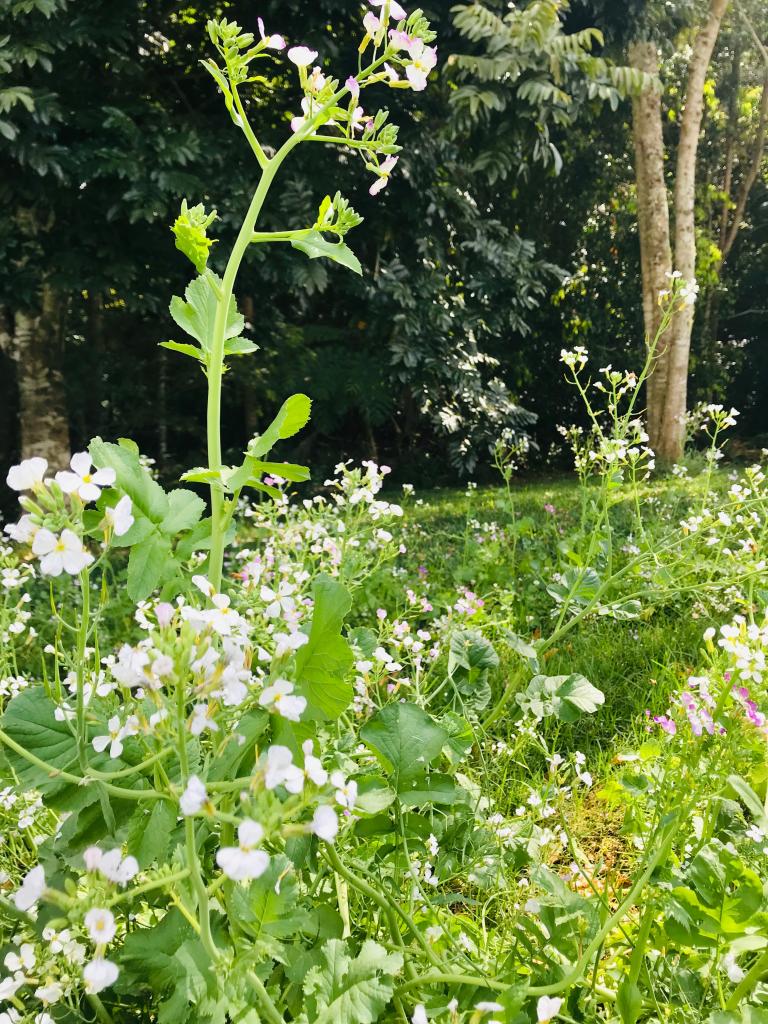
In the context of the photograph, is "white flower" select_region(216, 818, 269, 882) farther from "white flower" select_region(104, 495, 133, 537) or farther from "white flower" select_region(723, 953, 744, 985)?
"white flower" select_region(723, 953, 744, 985)

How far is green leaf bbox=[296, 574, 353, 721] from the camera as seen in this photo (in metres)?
0.86

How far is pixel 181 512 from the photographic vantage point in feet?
3.18

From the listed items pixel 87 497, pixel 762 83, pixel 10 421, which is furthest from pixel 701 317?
pixel 87 497

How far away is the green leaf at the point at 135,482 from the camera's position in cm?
89

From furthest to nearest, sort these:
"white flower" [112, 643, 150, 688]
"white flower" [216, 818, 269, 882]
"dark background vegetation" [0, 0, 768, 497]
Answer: "dark background vegetation" [0, 0, 768, 497] → "white flower" [112, 643, 150, 688] → "white flower" [216, 818, 269, 882]

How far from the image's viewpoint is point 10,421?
797 centimetres

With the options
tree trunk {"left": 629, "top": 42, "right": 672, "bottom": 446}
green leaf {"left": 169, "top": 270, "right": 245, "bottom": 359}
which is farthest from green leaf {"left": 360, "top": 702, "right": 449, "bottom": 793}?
tree trunk {"left": 629, "top": 42, "right": 672, "bottom": 446}

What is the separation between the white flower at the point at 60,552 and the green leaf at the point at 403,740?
1.71ft

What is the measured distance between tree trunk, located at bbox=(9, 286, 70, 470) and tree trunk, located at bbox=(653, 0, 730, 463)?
5824 mm

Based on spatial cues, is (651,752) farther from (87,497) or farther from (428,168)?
(428,168)

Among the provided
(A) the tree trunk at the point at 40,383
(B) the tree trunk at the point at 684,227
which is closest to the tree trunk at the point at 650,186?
(B) the tree trunk at the point at 684,227

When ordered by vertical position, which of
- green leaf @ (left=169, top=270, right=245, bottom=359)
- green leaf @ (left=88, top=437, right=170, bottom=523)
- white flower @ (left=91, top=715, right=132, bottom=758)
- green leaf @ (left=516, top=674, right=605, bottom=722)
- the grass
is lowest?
the grass

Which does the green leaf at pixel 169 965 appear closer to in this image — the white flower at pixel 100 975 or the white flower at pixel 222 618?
the white flower at pixel 100 975

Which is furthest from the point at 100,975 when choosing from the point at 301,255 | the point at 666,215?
the point at 666,215
